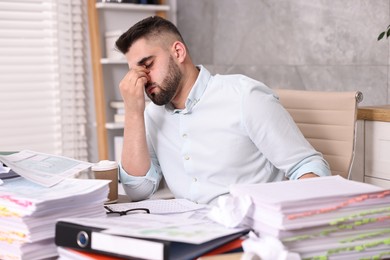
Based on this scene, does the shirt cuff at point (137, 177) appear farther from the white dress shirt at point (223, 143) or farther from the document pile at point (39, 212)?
the document pile at point (39, 212)

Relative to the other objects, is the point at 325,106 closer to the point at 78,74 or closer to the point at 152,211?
the point at 152,211

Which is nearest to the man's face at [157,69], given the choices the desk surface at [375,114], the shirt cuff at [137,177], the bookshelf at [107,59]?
the shirt cuff at [137,177]

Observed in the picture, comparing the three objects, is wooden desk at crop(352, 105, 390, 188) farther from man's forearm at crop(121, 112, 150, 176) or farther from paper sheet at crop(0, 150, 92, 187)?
paper sheet at crop(0, 150, 92, 187)

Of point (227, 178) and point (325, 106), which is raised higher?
point (325, 106)

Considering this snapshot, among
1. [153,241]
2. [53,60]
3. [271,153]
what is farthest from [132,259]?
[53,60]

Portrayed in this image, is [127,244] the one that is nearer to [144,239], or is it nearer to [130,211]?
[144,239]

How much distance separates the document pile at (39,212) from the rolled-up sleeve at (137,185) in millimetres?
682

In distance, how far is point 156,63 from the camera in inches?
78.0

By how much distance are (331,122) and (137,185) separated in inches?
26.8

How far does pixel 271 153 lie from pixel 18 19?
2.48 metres

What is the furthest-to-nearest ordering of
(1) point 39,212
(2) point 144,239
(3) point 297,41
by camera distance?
(3) point 297,41, (1) point 39,212, (2) point 144,239

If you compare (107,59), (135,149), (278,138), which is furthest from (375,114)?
(107,59)

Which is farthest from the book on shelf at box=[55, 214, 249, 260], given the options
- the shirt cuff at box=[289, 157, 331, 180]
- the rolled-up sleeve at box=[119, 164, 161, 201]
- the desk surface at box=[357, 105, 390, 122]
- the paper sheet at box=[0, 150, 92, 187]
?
the desk surface at box=[357, 105, 390, 122]

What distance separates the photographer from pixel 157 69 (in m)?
1.98
